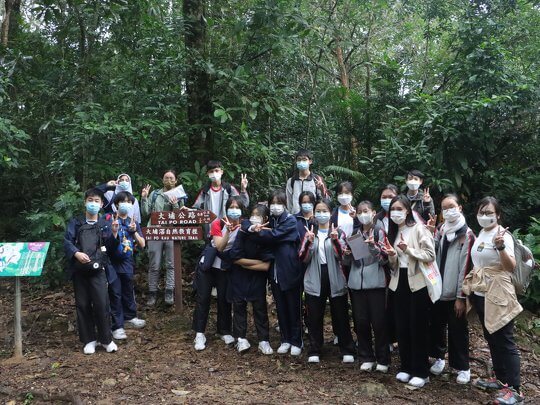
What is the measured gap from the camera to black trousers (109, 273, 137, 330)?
6160 mm

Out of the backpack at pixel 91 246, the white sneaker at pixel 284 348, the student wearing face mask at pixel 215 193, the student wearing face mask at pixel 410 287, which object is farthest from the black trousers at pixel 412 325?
the backpack at pixel 91 246

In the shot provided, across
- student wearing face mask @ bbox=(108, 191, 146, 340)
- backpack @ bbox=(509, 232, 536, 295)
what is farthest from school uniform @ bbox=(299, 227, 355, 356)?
student wearing face mask @ bbox=(108, 191, 146, 340)

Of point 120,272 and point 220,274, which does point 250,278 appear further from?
point 120,272

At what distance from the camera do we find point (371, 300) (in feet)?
16.7

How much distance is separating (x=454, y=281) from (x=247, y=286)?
233 cm

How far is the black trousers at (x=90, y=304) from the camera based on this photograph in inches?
225

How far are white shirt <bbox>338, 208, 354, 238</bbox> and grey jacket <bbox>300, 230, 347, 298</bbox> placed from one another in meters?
0.22

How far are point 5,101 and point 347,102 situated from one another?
6491 millimetres

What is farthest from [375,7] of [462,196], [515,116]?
[462,196]

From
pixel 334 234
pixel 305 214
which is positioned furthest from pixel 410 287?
pixel 305 214

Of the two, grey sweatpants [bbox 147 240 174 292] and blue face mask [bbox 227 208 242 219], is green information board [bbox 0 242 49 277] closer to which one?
grey sweatpants [bbox 147 240 174 292]

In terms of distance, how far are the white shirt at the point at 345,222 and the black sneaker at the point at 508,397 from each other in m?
2.12

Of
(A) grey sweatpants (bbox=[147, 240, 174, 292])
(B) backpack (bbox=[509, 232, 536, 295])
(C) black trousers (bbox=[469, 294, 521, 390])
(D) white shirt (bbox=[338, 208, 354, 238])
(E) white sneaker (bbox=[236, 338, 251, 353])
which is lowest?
(E) white sneaker (bbox=[236, 338, 251, 353])

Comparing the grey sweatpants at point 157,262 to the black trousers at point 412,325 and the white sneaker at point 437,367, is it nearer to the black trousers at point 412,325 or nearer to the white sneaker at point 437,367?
the black trousers at point 412,325
